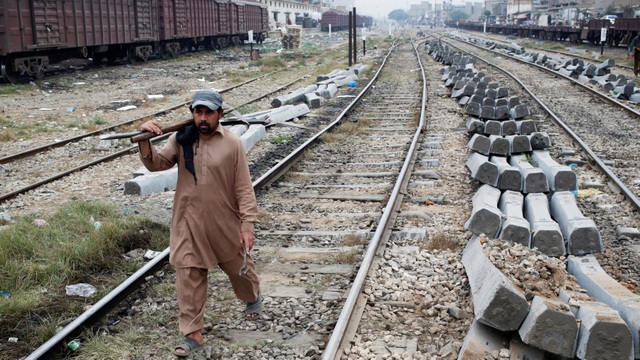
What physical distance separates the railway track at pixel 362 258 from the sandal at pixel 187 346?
11 centimetres

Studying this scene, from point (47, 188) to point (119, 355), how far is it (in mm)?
5080

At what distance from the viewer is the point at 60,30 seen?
19266mm

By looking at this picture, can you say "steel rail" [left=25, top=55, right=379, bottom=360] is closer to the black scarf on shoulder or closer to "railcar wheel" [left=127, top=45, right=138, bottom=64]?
the black scarf on shoulder

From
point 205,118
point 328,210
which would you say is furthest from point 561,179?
point 205,118

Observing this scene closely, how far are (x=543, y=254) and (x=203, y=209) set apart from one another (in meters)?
2.76

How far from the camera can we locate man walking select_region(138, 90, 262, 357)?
145 inches

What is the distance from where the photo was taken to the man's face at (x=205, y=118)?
141 inches

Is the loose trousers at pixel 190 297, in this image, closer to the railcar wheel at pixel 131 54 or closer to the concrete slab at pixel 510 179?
the concrete slab at pixel 510 179

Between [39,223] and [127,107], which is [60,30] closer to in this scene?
[127,107]

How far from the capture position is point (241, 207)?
3.76m

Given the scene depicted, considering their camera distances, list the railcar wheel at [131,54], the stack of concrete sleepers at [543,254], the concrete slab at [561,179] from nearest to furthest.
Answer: the stack of concrete sleepers at [543,254] → the concrete slab at [561,179] → the railcar wheel at [131,54]

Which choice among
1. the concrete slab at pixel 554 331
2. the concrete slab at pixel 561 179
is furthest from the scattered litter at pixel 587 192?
the concrete slab at pixel 554 331

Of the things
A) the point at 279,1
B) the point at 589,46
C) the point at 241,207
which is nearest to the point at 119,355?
the point at 241,207

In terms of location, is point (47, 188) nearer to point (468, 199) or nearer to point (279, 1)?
point (468, 199)
